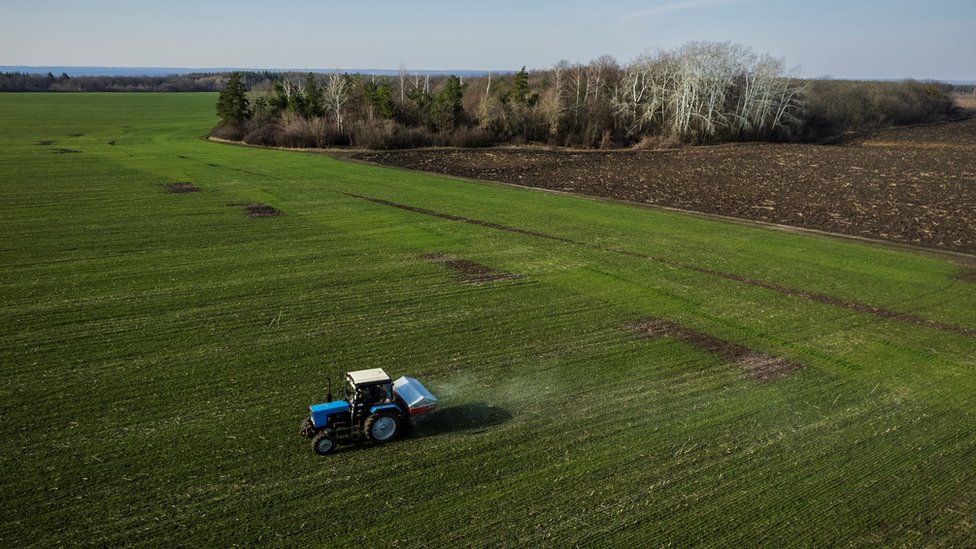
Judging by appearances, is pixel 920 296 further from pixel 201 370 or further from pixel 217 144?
pixel 217 144

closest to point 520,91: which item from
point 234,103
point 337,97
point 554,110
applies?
point 554,110

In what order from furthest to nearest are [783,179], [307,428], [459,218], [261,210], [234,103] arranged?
[234,103]
[783,179]
[261,210]
[459,218]
[307,428]

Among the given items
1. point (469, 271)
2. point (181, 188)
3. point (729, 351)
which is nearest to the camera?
point (729, 351)

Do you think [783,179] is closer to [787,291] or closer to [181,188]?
[787,291]

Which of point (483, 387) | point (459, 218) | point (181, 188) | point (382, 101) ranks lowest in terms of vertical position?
point (483, 387)

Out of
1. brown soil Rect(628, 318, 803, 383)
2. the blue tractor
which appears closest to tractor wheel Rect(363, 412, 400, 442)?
the blue tractor

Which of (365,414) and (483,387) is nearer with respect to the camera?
(365,414)

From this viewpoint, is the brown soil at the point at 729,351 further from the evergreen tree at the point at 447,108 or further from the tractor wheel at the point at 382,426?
the evergreen tree at the point at 447,108

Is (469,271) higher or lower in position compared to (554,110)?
lower
